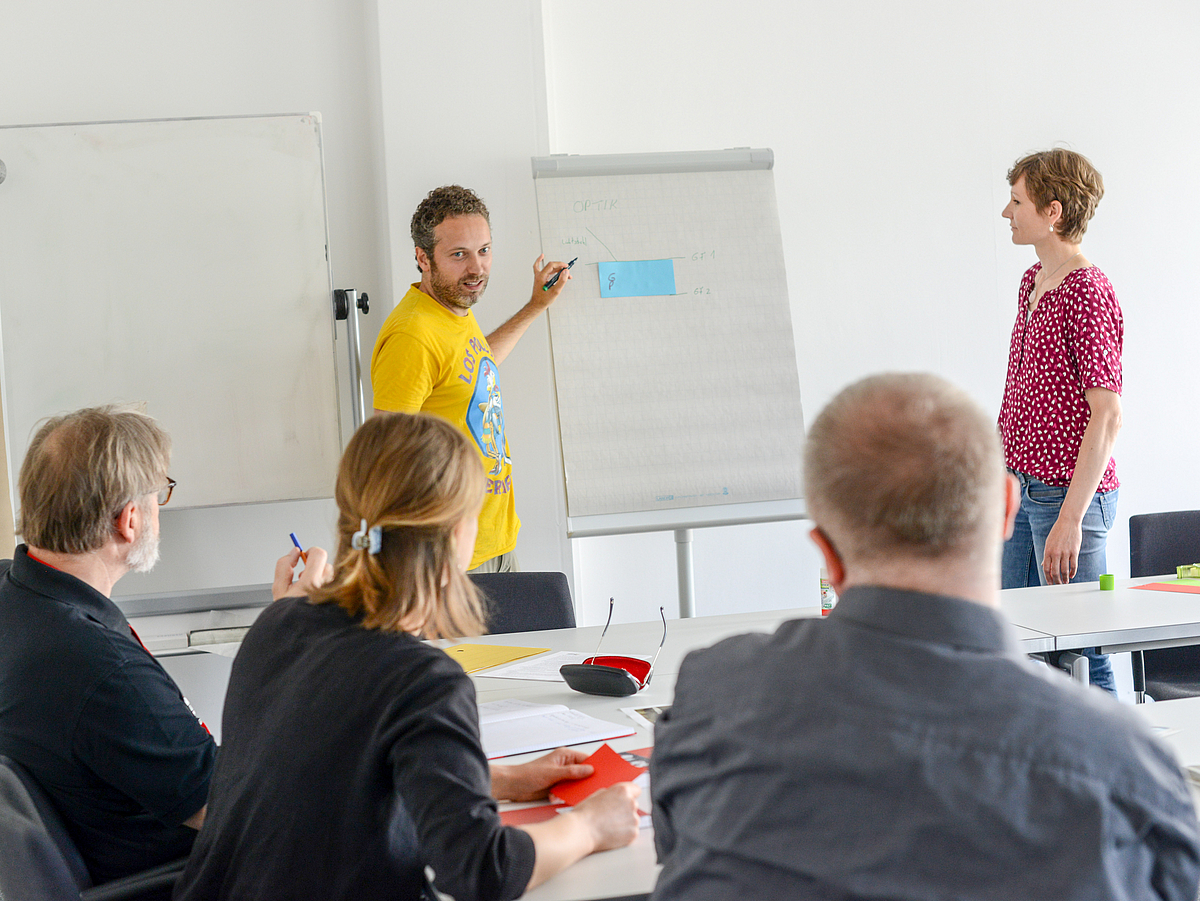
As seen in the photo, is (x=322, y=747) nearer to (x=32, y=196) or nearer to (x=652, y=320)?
(x=652, y=320)

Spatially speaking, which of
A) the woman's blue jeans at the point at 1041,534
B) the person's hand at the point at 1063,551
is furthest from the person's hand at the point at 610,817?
the person's hand at the point at 1063,551

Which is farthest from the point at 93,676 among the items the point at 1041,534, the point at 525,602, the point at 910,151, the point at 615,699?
the point at 910,151

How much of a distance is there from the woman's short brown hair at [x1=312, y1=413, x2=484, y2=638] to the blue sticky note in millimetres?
2078

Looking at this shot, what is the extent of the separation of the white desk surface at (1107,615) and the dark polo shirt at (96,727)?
5.14 feet

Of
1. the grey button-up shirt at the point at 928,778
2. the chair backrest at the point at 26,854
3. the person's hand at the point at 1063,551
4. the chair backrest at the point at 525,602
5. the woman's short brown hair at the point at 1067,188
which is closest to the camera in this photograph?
the grey button-up shirt at the point at 928,778

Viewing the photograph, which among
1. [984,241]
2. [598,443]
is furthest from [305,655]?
[984,241]

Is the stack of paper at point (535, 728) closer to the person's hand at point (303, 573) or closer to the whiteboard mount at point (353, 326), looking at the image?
the person's hand at point (303, 573)

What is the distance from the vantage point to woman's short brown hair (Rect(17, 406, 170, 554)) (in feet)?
4.96

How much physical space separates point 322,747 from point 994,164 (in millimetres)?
3571

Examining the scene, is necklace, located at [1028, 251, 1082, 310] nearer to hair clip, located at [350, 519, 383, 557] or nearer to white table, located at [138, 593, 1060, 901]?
white table, located at [138, 593, 1060, 901]

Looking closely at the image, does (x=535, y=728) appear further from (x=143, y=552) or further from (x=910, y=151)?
(x=910, y=151)

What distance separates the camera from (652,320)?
3.29 m

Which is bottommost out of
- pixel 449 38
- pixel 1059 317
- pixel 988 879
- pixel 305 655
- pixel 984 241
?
pixel 988 879

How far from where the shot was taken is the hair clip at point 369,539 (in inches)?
47.1
